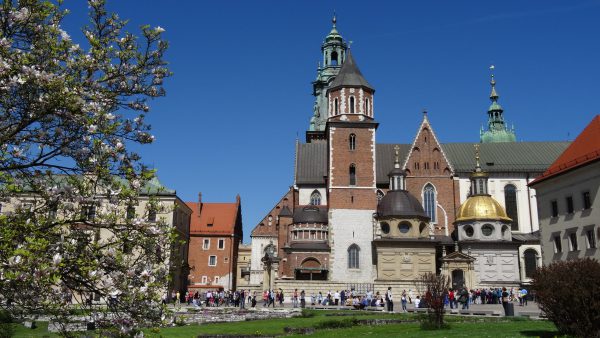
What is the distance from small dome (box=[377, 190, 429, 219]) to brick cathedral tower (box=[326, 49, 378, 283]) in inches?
42.5

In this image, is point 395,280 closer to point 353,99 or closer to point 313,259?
point 313,259

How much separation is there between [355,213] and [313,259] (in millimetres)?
5782

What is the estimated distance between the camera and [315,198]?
5950 cm

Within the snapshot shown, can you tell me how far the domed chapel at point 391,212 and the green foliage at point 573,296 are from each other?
31.3 m

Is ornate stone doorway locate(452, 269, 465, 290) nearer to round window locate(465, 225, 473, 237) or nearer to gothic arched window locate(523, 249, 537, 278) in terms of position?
round window locate(465, 225, 473, 237)

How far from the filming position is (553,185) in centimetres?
3781

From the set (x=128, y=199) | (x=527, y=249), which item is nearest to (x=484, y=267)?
(x=527, y=249)

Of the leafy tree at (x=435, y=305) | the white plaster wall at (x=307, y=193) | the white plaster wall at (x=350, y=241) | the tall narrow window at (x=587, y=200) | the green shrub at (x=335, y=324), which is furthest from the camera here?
the white plaster wall at (x=307, y=193)

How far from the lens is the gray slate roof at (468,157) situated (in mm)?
60156

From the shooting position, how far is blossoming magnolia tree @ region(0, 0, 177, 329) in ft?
26.0

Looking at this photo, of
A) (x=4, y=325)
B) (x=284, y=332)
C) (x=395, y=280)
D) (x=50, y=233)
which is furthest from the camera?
(x=395, y=280)

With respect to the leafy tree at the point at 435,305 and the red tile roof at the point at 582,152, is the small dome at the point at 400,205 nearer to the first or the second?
the red tile roof at the point at 582,152

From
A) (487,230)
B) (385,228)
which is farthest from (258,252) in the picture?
(487,230)

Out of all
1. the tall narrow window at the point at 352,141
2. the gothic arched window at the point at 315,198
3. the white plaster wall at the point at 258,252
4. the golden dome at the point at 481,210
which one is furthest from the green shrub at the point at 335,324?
the white plaster wall at the point at 258,252
